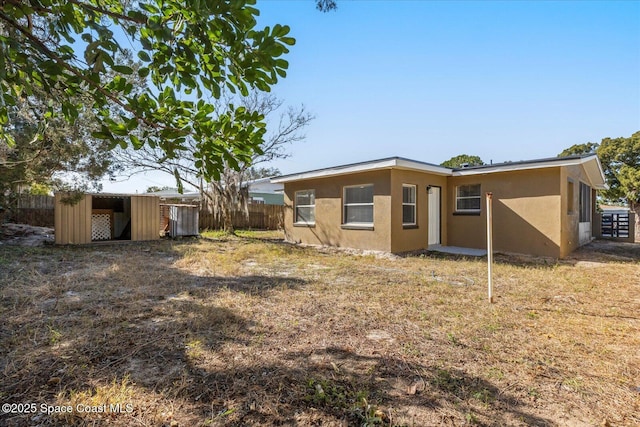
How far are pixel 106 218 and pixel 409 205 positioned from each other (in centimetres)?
1083

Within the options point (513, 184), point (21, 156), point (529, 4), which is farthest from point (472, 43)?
point (21, 156)

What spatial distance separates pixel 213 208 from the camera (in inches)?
586

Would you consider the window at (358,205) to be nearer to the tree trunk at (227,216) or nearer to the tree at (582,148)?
the tree trunk at (227,216)

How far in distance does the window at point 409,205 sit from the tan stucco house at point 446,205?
0.10ft

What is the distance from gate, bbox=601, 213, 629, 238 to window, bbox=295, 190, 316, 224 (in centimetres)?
1386

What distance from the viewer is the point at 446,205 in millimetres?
10625

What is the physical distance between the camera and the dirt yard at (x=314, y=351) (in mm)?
2043

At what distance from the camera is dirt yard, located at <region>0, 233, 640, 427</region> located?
2043 millimetres

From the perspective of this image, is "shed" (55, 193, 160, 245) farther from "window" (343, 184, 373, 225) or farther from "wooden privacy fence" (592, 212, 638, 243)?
"wooden privacy fence" (592, 212, 638, 243)

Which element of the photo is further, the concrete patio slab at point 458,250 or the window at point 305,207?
the window at point 305,207

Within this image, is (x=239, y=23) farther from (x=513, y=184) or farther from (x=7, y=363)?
(x=513, y=184)

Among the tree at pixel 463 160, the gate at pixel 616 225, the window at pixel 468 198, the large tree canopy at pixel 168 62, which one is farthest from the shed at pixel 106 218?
the tree at pixel 463 160

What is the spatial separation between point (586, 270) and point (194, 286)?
8179 mm

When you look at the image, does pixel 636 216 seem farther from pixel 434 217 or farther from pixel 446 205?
pixel 434 217
